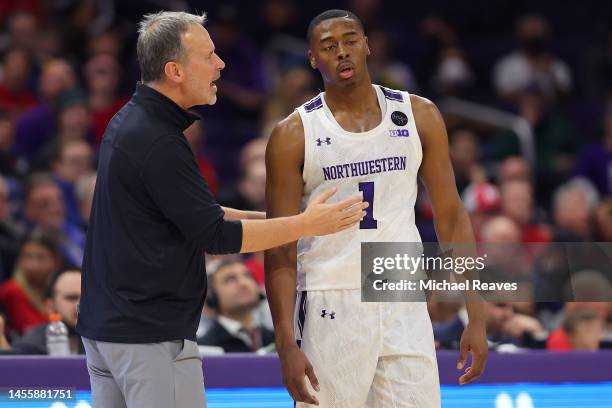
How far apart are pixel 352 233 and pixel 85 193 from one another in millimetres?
4195

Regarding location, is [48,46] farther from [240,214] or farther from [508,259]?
[508,259]

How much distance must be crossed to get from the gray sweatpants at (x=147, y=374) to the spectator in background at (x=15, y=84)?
6326 mm

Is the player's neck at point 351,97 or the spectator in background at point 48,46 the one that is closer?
the player's neck at point 351,97

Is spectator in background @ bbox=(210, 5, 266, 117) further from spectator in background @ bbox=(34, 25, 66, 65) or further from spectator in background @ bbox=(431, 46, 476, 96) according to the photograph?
spectator in background @ bbox=(431, 46, 476, 96)

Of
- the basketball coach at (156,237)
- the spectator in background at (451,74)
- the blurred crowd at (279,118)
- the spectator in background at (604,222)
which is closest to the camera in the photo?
the basketball coach at (156,237)

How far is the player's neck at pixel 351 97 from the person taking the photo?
4309 mm

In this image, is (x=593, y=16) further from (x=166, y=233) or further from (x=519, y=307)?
(x=166, y=233)

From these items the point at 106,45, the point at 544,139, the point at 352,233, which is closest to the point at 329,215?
the point at 352,233

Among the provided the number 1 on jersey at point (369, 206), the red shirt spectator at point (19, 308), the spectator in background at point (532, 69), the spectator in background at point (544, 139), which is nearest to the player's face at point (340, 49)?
the number 1 on jersey at point (369, 206)

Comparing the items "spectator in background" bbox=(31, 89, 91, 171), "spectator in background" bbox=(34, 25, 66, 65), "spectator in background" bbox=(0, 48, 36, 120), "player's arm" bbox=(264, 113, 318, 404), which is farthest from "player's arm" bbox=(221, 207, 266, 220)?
"spectator in background" bbox=(34, 25, 66, 65)

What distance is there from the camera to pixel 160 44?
3877 mm

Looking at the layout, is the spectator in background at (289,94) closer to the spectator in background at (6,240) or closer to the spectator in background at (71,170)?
the spectator in background at (71,170)

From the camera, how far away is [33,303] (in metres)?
6.96

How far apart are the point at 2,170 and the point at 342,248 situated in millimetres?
5341
